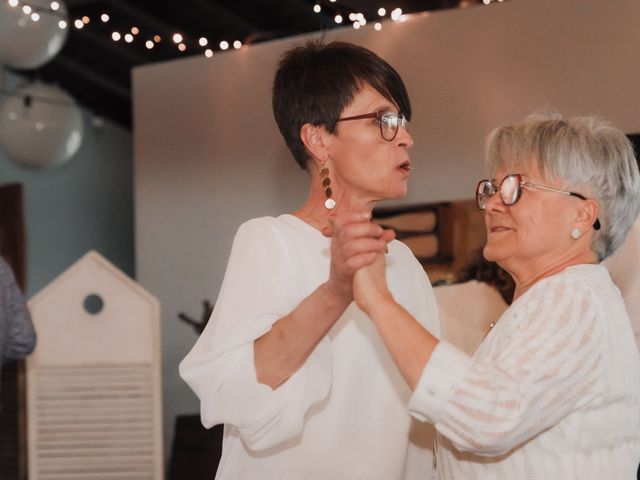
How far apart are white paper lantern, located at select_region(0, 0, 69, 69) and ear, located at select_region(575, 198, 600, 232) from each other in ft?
13.1

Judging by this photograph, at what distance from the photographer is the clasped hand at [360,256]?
152cm

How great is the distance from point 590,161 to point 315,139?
0.55m

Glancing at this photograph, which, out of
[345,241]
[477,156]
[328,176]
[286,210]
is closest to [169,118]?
[286,210]

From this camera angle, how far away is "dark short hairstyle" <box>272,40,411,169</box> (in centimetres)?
192

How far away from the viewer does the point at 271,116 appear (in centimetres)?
645

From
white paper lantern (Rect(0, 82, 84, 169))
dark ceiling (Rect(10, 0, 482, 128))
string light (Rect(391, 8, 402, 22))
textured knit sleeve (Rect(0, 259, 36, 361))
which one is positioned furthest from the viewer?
dark ceiling (Rect(10, 0, 482, 128))

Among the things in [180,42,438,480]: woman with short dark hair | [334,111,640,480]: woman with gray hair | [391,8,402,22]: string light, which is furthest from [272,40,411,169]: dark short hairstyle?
[391,8,402,22]: string light

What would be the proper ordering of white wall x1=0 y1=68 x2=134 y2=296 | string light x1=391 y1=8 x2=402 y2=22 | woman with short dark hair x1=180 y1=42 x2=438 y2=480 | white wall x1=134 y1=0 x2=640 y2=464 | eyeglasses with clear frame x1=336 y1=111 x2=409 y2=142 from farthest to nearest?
white wall x1=0 y1=68 x2=134 y2=296 < string light x1=391 y1=8 x2=402 y2=22 < white wall x1=134 y1=0 x2=640 y2=464 < eyeglasses with clear frame x1=336 y1=111 x2=409 y2=142 < woman with short dark hair x1=180 y1=42 x2=438 y2=480

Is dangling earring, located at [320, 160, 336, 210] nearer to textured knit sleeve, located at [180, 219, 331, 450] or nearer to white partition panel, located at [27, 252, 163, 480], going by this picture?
textured knit sleeve, located at [180, 219, 331, 450]

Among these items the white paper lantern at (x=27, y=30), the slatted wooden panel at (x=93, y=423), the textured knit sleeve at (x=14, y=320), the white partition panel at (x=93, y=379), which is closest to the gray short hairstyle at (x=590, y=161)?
the textured knit sleeve at (x=14, y=320)

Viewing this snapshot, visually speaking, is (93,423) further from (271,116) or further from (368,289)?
(368,289)

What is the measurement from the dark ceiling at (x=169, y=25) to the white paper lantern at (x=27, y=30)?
1724 millimetres

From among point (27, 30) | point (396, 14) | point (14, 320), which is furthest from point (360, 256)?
point (396, 14)

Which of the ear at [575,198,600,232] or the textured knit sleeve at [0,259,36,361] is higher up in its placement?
the ear at [575,198,600,232]
